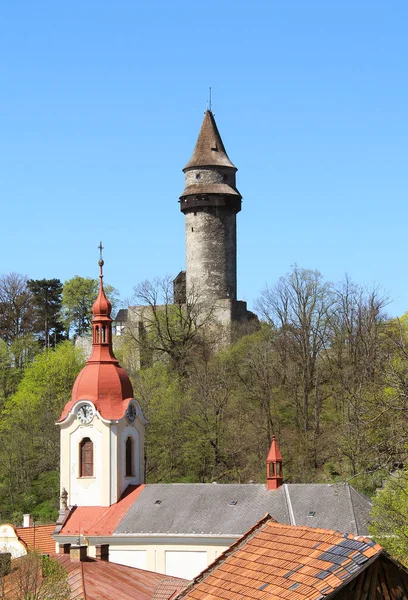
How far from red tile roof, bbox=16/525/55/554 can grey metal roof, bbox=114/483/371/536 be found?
3117mm

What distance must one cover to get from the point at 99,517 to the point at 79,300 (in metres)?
46.7

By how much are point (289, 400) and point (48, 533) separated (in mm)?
20579

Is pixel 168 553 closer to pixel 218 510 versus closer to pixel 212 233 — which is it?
pixel 218 510

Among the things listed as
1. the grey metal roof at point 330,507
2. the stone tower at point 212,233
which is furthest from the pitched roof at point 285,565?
the stone tower at point 212,233

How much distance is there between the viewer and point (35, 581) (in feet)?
73.8

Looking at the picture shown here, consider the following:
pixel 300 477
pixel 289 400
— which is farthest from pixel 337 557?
pixel 289 400

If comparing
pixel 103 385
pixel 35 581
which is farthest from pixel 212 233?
pixel 35 581

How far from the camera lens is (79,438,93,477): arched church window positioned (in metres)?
43.8

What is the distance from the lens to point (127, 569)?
33.0m

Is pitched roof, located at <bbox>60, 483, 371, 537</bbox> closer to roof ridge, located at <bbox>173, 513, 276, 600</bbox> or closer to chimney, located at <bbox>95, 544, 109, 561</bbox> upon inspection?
chimney, located at <bbox>95, 544, 109, 561</bbox>

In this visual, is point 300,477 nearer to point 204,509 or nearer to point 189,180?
point 204,509

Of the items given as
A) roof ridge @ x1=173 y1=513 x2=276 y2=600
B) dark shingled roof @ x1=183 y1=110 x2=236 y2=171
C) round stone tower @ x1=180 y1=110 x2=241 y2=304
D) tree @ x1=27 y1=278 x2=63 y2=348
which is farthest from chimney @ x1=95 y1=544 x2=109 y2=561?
tree @ x1=27 y1=278 x2=63 y2=348

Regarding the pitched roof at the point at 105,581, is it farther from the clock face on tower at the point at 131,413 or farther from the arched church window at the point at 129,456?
the clock face on tower at the point at 131,413

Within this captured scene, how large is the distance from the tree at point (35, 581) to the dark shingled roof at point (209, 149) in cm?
5043
